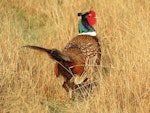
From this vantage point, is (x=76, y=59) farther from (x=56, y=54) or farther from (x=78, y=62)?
(x=56, y=54)

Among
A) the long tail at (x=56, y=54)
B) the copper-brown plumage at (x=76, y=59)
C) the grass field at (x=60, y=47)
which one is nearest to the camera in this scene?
the grass field at (x=60, y=47)

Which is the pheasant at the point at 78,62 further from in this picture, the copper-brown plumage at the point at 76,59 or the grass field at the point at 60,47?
the grass field at the point at 60,47

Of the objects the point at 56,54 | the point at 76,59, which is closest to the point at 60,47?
the point at 76,59

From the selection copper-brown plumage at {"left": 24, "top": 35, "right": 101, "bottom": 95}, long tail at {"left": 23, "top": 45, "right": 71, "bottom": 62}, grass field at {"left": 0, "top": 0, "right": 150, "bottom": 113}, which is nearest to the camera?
grass field at {"left": 0, "top": 0, "right": 150, "bottom": 113}

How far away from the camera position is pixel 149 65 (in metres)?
4.21

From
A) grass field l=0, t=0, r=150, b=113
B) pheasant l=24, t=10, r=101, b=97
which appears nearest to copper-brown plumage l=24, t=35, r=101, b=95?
pheasant l=24, t=10, r=101, b=97

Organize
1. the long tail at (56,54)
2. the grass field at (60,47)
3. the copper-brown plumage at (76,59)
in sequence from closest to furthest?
the grass field at (60,47) < the long tail at (56,54) < the copper-brown plumage at (76,59)

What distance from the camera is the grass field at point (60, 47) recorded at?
4.00m

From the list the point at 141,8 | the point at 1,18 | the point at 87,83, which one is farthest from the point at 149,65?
the point at 1,18

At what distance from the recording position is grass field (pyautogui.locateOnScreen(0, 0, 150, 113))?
13.1ft

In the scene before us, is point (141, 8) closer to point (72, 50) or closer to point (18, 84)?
point (72, 50)

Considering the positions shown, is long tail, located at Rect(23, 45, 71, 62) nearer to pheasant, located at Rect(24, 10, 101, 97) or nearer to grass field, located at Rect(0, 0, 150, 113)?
pheasant, located at Rect(24, 10, 101, 97)

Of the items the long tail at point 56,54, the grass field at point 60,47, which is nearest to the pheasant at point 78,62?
the long tail at point 56,54

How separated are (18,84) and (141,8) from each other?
6.45 ft
